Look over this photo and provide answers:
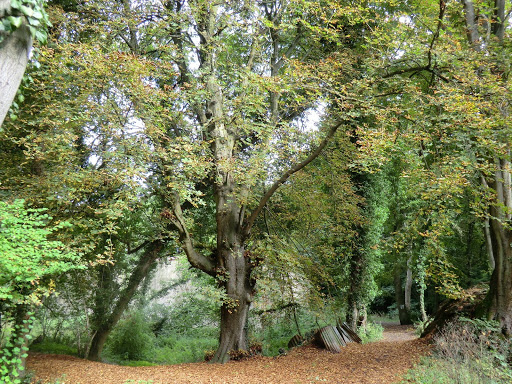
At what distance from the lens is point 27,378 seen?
585cm

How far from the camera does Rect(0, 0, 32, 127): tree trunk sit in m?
2.44

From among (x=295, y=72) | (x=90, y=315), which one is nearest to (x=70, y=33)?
(x=295, y=72)

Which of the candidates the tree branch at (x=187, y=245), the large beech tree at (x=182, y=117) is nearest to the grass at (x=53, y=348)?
the large beech tree at (x=182, y=117)

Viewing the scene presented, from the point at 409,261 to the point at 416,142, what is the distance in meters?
10.0

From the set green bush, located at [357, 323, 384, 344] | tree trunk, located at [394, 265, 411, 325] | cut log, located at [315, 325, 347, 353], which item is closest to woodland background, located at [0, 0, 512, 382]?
green bush, located at [357, 323, 384, 344]

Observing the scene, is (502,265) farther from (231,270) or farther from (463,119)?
(231,270)

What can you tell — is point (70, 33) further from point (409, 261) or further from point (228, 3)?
point (409, 261)

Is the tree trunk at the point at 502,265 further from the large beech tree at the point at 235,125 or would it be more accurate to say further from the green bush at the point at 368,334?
the green bush at the point at 368,334

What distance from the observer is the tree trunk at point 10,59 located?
2438 mm

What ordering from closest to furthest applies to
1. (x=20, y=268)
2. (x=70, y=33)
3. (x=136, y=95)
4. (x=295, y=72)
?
1. (x=20, y=268)
2. (x=136, y=95)
3. (x=295, y=72)
4. (x=70, y=33)

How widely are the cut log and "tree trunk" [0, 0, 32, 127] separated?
8.41 meters

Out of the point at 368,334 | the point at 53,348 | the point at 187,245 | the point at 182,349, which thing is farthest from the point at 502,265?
the point at 53,348

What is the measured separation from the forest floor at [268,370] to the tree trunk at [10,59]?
4998 mm

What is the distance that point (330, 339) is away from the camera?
8859 mm
